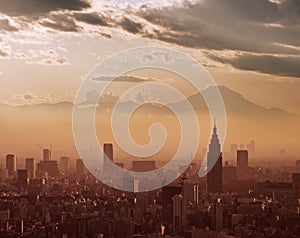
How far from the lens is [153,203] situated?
12281 millimetres

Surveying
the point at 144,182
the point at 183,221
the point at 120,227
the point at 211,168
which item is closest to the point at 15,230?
the point at 120,227

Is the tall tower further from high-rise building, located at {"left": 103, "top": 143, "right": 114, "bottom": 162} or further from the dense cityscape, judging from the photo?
high-rise building, located at {"left": 103, "top": 143, "right": 114, "bottom": 162}

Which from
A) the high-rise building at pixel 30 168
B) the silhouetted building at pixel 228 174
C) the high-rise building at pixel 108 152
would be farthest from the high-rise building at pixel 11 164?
the silhouetted building at pixel 228 174

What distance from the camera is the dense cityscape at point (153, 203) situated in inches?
392

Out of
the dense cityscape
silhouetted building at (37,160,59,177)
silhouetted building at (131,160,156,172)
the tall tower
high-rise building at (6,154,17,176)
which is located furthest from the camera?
silhouetted building at (37,160,59,177)

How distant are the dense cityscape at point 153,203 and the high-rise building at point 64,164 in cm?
1

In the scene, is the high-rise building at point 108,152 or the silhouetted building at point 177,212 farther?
the high-rise building at point 108,152

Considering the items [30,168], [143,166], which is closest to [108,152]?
[143,166]

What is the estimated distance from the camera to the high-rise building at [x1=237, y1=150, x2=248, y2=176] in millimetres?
14361

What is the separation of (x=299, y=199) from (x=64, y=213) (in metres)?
4.78

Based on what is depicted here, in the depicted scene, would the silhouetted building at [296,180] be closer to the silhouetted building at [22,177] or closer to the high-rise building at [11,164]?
the high-rise building at [11,164]

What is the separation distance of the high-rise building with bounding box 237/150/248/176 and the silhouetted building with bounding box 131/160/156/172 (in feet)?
7.08

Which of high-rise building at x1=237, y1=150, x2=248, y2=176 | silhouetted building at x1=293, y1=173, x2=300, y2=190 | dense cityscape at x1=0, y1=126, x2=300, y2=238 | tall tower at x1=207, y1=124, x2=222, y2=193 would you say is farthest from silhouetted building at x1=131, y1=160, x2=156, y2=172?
silhouetted building at x1=293, y1=173, x2=300, y2=190

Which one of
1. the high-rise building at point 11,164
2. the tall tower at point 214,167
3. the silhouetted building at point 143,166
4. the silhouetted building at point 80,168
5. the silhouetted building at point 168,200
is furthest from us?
the silhouetted building at point 80,168
